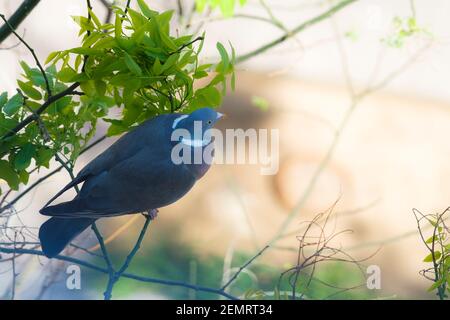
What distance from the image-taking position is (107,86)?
0.59 m

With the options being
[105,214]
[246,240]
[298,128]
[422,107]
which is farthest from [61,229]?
[422,107]

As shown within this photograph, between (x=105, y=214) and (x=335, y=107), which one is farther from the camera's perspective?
(x=335, y=107)

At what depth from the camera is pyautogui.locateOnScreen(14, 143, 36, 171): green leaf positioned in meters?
0.60

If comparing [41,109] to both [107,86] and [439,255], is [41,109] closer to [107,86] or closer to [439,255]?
[107,86]

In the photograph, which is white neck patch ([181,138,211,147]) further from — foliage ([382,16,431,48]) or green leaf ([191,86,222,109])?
foliage ([382,16,431,48])

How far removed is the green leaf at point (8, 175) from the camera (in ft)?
2.01

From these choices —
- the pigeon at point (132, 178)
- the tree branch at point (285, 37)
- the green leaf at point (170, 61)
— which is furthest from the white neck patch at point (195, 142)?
the tree branch at point (285, 37)

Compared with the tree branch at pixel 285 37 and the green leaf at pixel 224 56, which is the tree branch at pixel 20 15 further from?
the tree branch at pixel 285 37

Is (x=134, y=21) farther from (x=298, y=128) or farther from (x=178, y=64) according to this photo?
(x=298, y=128)

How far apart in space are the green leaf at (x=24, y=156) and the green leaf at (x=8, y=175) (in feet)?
0.06

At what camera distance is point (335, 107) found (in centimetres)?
183

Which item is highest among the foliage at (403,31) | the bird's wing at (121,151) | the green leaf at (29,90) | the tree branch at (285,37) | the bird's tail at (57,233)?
the tree branch at (285,37)
